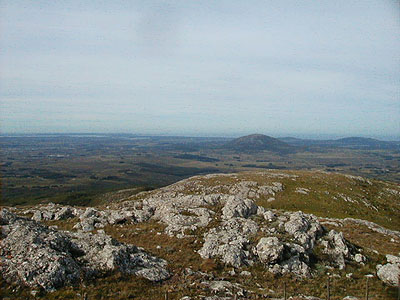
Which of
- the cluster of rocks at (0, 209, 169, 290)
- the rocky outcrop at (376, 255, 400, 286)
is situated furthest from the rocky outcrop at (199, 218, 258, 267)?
the rocky outcrop at (376, 255, 400, 286)

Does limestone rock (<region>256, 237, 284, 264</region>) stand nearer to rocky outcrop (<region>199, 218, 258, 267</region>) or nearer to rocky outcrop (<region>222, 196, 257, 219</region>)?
rocky outcrop (<region>199, 218, 258, 267</region>)

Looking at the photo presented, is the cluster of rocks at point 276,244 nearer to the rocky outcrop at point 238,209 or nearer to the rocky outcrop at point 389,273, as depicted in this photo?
the rocky outcrop at point 238,209

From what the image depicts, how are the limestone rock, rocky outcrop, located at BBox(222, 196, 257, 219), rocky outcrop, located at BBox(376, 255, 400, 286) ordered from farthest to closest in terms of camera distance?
1. rocky outcrop, located at BBox(222, 196, 257, 219)
2. the limestone rock
3. rocky outcrop, located at BBox(376, 255, 400, 286)

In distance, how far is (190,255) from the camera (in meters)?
24.8

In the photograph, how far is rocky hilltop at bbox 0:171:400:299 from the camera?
17.2 m

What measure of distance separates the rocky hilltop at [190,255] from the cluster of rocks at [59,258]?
7 centimetres

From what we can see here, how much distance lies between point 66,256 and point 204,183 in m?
67.3

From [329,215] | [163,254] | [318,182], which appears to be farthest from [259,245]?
[318,182]

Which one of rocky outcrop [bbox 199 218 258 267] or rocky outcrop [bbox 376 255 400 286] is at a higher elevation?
rocky outcrop [bbox 199 218 258 267]

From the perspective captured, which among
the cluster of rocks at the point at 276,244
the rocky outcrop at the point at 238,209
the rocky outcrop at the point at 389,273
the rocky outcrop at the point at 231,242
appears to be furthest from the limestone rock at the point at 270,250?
the rocky outcrop at the point at 389,273

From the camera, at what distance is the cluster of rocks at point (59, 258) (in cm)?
1638

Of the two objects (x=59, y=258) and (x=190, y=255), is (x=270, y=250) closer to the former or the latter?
(x=190, y=255)

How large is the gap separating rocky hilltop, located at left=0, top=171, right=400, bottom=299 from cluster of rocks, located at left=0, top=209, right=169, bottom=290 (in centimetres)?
7

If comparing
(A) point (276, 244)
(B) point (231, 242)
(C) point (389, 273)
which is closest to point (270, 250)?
(A) point (276, 244)
